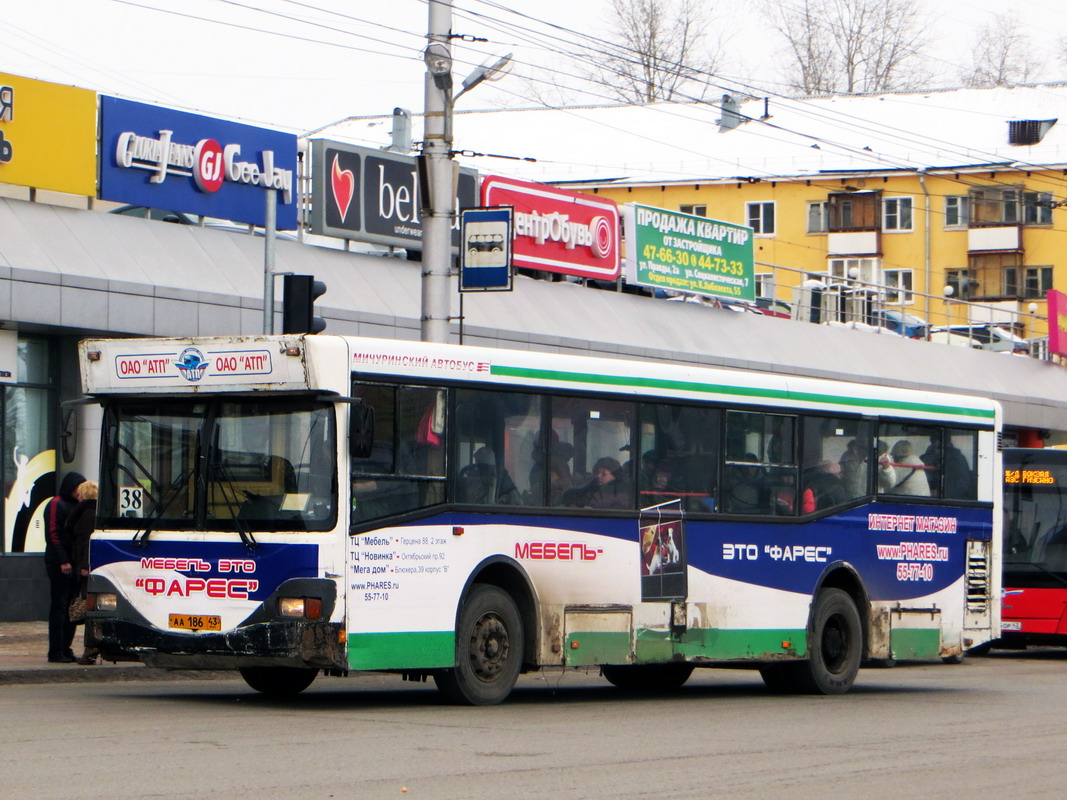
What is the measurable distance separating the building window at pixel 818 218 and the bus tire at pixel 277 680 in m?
58.2

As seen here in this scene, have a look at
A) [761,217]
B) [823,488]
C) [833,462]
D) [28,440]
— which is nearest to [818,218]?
[761,217]

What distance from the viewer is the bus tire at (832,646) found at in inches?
622

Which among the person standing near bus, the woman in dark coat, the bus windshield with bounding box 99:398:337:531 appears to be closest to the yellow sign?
the person standing near bus

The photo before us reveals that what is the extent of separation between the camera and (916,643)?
1678cm

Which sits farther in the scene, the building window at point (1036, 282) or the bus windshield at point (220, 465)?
the building window at point (1036, 282)

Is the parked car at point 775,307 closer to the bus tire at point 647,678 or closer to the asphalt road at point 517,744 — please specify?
the bus tire at point 647,678

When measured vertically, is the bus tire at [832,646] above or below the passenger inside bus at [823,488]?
below

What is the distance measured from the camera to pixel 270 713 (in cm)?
1232

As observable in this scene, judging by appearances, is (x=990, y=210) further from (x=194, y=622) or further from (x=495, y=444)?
(x=194, y=622)

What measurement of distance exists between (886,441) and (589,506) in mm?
3865

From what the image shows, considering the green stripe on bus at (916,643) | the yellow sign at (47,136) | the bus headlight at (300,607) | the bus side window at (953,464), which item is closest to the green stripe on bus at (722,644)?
the green stripe on bus at (916,643)

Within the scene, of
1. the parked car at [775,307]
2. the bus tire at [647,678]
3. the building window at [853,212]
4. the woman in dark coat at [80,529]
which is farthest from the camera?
the building window at [853,212]

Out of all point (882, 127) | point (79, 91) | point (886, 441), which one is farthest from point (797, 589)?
point (882, 127)

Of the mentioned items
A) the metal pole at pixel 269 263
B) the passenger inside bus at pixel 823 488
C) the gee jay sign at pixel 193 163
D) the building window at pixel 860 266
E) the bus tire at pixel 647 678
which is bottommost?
the bus tire at pixel 647 678
